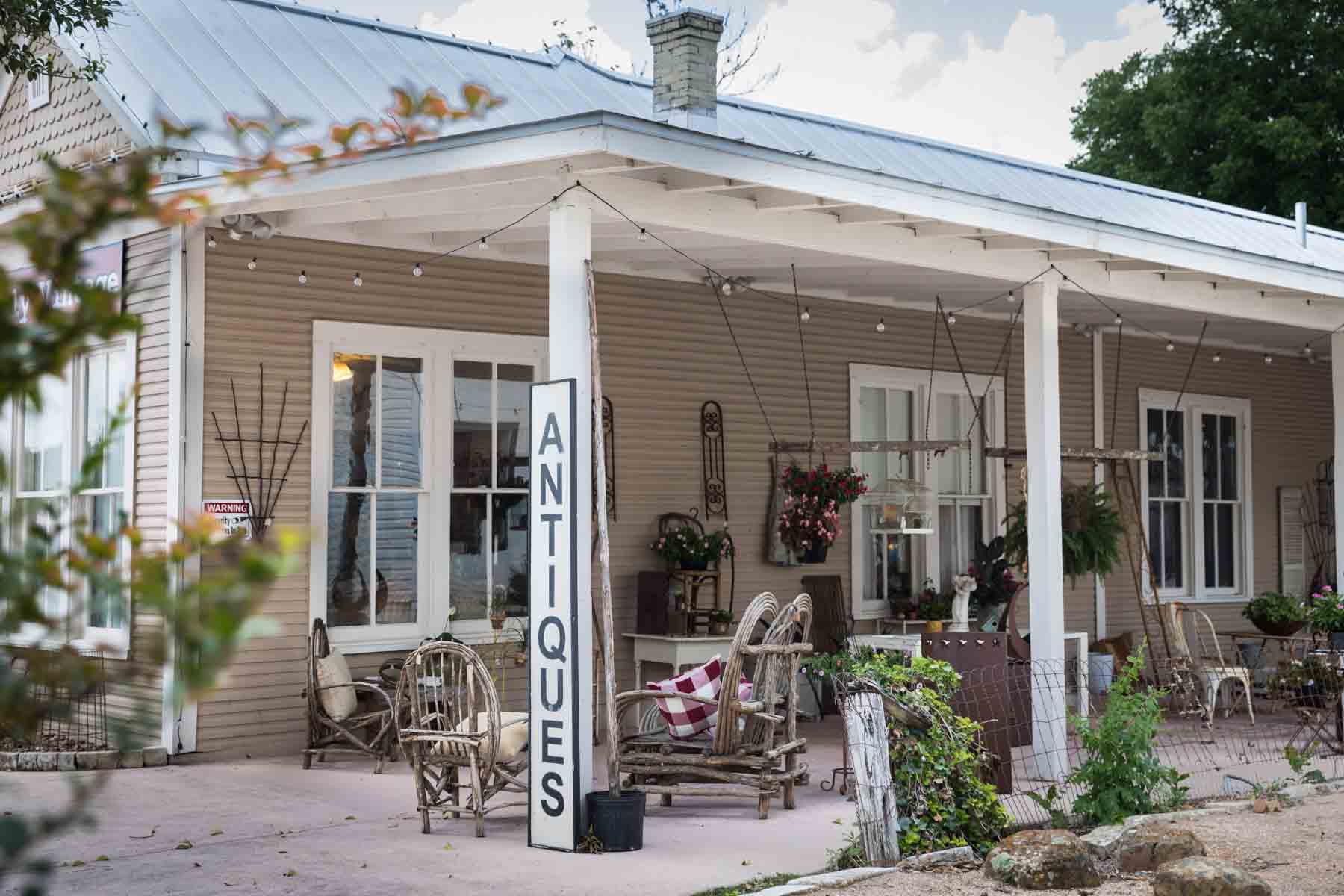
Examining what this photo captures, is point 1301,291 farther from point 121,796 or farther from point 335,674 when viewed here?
point 121,796

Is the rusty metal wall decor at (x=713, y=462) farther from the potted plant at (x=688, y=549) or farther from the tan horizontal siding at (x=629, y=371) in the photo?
the potted plant at (x=688, y=549)

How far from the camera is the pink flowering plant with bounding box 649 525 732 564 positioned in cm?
993

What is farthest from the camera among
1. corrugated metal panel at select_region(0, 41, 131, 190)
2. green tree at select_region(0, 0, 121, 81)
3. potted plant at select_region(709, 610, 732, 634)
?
potted plant at select_region(709, 610, 732, 634)

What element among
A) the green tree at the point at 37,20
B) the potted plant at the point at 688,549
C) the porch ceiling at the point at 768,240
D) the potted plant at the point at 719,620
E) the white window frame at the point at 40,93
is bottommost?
the potted plant at the point at 719,620

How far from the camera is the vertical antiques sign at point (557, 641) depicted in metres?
6.05

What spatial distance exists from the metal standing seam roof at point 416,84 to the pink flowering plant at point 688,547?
265cm

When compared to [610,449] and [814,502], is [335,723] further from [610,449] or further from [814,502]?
[814,502]

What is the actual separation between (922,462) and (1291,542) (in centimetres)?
548

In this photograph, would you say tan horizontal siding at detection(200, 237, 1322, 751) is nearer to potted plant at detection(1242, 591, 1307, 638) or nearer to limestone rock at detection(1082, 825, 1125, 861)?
potted plant at detection(1242, 591, 1307, 638)

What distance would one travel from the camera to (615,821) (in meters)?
6.00

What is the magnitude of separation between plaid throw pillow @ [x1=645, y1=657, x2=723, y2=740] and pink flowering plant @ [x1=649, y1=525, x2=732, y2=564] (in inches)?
111

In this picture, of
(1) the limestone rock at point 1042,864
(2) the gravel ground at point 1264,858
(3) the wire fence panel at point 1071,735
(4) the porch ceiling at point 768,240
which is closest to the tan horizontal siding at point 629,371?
(4) the porch ceiling at point 768,240

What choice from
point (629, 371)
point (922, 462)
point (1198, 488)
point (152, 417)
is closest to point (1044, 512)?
point (629, 371)

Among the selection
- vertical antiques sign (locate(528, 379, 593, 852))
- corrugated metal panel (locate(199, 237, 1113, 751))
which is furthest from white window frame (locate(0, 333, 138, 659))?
vertical antiques sign (locate(528, 379, 593, 852))
